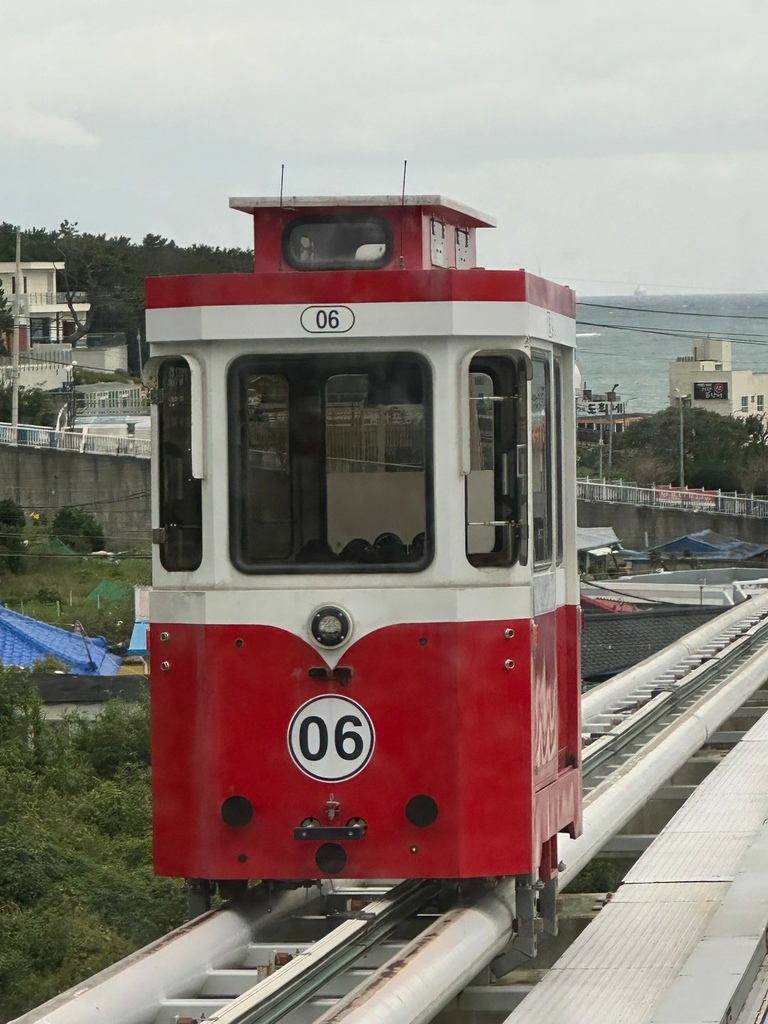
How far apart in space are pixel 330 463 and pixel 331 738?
941 millimetres

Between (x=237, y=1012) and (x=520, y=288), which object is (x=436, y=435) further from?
(x=237, y=1012)

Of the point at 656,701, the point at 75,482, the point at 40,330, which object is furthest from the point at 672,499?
the point at 656,701

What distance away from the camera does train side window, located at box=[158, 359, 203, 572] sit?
6.37 metres

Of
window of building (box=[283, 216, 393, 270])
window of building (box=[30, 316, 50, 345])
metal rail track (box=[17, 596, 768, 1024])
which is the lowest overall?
metal rail track (box=[17, 596, 768, 1024])

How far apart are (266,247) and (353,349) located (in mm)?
530

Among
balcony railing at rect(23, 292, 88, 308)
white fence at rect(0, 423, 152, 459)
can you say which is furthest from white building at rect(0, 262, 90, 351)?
white fence at rect(0, 423, 152, 459)

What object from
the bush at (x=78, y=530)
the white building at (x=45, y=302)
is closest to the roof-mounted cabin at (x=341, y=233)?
the bush at (x=78, y=530)

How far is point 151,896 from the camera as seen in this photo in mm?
12984

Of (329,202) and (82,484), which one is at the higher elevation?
(329,202)

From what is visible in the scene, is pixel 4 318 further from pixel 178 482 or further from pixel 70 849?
pixel 178 482

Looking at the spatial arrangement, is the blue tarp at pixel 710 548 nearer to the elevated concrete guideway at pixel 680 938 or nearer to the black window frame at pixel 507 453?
the elevated concrete guideway at pixel 680 938

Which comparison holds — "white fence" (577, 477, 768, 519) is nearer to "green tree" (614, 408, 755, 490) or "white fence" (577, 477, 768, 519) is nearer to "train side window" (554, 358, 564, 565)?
"green tree" (614, 408, 755, 490)

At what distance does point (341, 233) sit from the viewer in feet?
21.3

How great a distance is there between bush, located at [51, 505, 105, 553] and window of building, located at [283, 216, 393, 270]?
A: 40.1 meters
